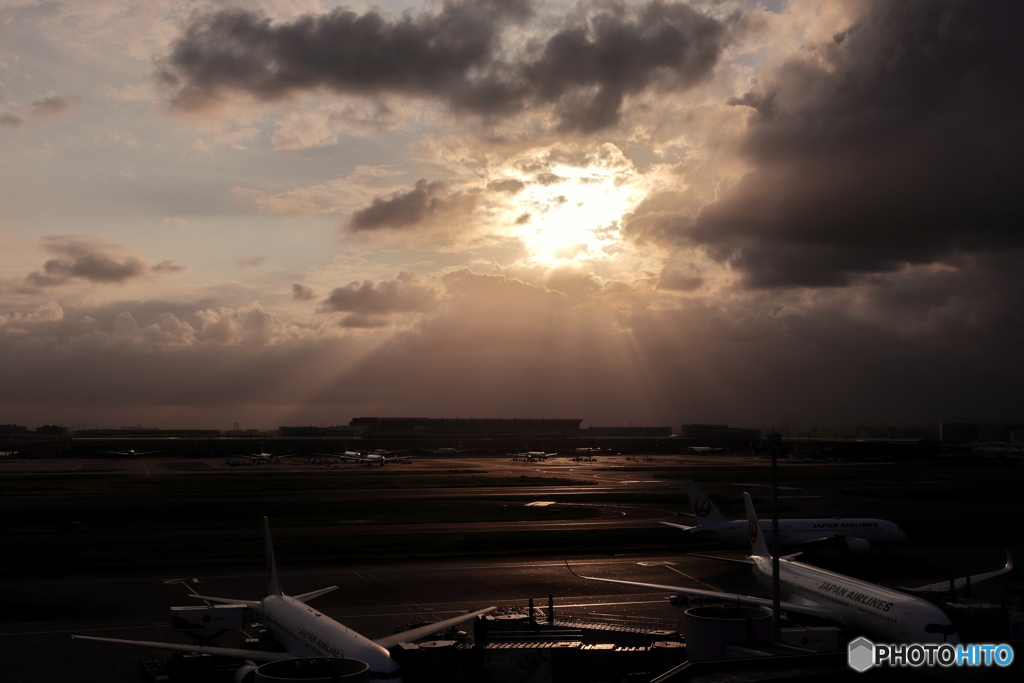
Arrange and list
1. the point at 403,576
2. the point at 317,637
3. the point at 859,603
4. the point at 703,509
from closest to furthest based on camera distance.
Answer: the point at 317,637 < the point at 859,603 < the point at 403,576 < the point at 703,509

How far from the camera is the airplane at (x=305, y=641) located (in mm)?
23266

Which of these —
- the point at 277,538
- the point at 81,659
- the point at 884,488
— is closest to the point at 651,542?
the point at 277,538

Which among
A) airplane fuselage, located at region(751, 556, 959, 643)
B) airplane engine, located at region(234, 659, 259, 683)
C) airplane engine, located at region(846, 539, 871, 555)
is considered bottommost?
airplane engine, located at region(846, 539, 871, 555)

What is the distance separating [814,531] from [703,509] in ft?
30.3

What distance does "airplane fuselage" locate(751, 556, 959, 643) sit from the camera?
2889cm

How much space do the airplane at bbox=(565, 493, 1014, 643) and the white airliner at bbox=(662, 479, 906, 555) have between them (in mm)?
15086

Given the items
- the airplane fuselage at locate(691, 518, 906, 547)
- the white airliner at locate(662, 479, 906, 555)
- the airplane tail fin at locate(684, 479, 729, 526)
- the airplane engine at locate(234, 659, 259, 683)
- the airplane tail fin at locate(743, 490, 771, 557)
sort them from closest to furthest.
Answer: the airplane engine at locate(234, 659, 259, 683) < the airplane tail fin at locate(743, 490, 771, 557) < the white airliner at locate(662, 479, 906, 555) < the airplane fuselage at locate(691, 518, 906, 547) < the airplane tail fin at locate(684, 479, 729, 526)

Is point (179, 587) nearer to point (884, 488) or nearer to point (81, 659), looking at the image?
A: point (81, 659)

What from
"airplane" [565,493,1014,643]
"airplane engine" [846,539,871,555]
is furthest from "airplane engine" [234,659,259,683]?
"airplane engine" [846,539,871,555]

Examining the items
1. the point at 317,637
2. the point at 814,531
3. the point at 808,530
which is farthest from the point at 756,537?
the point at 317,637

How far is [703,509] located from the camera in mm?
60688

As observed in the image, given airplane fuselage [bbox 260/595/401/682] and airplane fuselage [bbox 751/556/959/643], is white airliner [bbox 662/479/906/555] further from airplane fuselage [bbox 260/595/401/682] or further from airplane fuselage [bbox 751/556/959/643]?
airplane fuselage [bbox 260/595/401/682]

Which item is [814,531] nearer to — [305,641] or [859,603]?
[859,603]

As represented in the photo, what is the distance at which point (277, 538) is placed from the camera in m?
68.2
